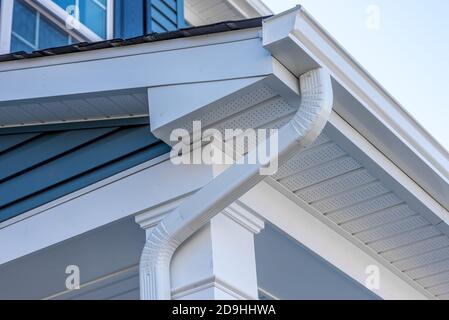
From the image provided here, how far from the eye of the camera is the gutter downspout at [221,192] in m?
3.37

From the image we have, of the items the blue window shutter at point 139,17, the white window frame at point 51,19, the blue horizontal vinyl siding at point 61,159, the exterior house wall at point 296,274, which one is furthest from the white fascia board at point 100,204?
the blue window shutter at point 139,17

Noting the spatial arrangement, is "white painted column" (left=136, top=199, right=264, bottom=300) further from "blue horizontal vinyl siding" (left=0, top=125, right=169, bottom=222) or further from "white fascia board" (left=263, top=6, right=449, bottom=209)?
"white fascia board" (left=263, top=6, right=449, bottom=209)

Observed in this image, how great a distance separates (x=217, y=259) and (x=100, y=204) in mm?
725

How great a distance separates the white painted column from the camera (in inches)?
134

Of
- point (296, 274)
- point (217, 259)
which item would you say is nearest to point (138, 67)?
point (217, 259)

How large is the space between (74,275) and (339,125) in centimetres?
154

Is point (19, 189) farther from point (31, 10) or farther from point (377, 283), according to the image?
point (377, 283)

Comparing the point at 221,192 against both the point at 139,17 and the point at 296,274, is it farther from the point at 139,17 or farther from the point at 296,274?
the point at 139,17

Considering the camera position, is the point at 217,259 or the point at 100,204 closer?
the point at 217,259

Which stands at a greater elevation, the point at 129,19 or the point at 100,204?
the point at 129,19

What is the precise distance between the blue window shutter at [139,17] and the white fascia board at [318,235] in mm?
2145

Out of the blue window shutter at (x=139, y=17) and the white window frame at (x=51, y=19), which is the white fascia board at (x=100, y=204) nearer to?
the white window frame at (x=51, y=19)

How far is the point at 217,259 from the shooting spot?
347 cm

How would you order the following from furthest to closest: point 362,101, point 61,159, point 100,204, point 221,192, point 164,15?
point 164,15 → point 61,159 → point 100,204 → point 362,101 → point 221,192
